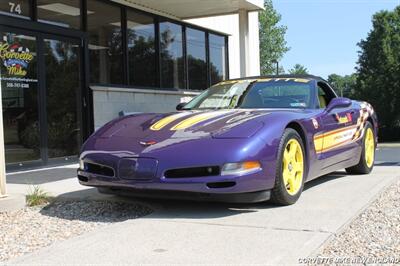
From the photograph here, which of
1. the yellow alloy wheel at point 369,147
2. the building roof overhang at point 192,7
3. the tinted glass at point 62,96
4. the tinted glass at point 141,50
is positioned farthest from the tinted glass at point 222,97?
the building roof overhang at point 192,7

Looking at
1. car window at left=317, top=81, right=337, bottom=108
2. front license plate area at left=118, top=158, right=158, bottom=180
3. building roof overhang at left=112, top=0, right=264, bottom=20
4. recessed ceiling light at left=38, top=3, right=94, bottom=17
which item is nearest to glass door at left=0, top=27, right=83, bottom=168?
recessed ceiling light at left=38, top=3, right=94, bottom=17

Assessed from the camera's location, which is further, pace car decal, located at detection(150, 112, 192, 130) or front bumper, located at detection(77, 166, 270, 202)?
pace car decal, located at detection(150, 112, 192, 130)

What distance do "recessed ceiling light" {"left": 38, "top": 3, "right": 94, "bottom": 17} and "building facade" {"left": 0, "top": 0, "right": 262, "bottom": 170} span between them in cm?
2

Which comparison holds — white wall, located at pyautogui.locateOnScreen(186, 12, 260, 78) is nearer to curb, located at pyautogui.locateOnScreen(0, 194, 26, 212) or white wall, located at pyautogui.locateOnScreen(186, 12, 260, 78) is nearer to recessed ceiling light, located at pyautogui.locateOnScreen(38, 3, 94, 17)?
recessed ceiling light, located at pyautogui.locateOnScreen(38, 3, 94, 17)

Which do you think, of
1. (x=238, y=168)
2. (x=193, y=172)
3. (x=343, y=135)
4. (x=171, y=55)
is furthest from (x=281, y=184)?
(x=171, y=55)

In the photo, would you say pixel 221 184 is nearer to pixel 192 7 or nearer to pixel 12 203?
pixel 12 203

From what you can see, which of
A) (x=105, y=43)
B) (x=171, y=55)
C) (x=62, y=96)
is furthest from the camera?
(x=171, y=55)

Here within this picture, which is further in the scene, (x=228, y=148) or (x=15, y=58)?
(x=15, y=58)

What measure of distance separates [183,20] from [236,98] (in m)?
8.01

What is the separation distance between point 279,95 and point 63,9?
536cm

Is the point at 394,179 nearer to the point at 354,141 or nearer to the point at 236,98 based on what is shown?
the point at 354,141

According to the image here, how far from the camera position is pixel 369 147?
25.0ft

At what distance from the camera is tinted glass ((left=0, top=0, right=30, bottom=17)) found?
8.69 m

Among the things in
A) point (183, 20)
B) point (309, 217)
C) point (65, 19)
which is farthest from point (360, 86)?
point (309, 217)
